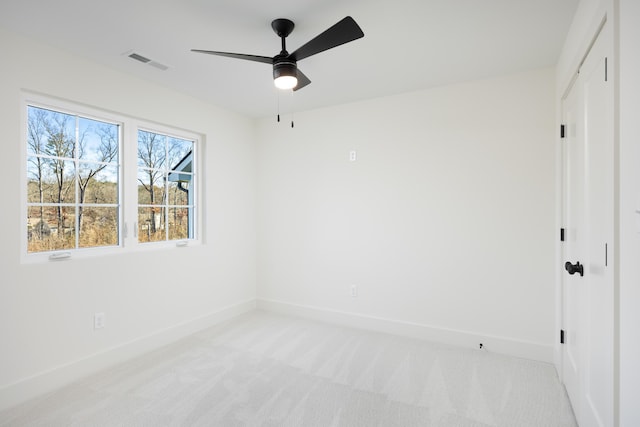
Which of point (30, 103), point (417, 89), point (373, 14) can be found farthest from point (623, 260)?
point (30, 103)

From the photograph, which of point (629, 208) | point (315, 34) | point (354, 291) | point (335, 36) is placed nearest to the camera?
point (629, 208)

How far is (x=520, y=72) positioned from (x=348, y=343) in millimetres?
2987

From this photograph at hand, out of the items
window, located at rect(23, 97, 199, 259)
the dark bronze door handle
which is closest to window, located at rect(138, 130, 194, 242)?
window, located at rect(23, 97, 199, 259)

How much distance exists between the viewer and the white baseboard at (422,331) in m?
2.83

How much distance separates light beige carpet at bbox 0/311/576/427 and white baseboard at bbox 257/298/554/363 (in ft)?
Answer: 0.32

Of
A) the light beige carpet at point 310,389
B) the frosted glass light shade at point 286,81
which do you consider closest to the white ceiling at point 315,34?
the frosted glass light shade at point 286,81

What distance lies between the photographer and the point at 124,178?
298 centimetres

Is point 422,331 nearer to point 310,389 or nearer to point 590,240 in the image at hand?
point 310,389

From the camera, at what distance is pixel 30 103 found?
2.40 m

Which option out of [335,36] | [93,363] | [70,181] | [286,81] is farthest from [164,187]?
[335,36]

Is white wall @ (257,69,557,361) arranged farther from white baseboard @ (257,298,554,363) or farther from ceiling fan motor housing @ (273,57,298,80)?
ceiling fan motor housing @ (273,57,298,80)

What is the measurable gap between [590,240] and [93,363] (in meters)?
3.64

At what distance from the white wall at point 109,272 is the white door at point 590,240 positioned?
3.35 m

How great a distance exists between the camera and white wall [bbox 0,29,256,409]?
7.30ft
